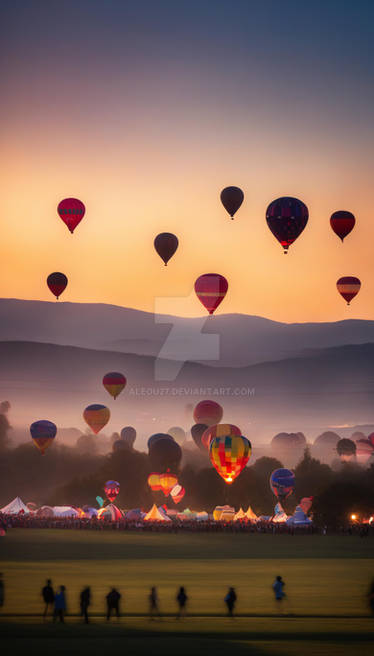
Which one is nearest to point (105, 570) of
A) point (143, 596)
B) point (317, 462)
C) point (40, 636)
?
point (143, 596)

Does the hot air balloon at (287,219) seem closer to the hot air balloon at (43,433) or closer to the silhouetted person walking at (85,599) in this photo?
the hot air balloon at (43,433)

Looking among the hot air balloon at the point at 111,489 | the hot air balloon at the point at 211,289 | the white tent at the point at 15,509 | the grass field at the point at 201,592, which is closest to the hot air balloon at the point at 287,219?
the hot air balloon at the point at 211,289

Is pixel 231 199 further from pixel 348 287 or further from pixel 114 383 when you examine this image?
pixel 114 383

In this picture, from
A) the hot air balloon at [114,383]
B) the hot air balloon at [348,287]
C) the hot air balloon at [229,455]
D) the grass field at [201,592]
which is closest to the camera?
the grass field at [201,592]

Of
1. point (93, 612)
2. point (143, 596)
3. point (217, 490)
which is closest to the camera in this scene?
point (93, 612)

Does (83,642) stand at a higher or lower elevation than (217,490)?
lower

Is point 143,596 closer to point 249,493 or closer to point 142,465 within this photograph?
point 249,493

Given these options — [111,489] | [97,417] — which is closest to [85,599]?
[97,417]
